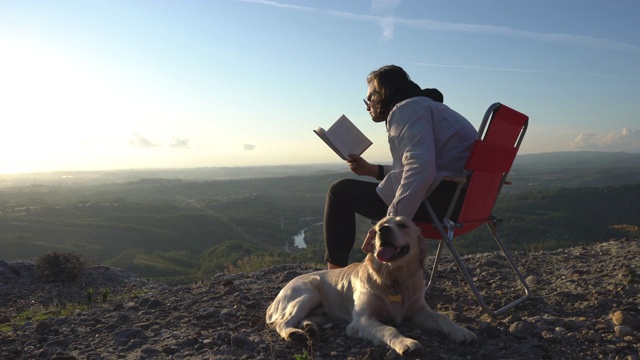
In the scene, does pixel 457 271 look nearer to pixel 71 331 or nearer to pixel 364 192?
pixel 364 192

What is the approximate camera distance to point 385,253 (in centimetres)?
356

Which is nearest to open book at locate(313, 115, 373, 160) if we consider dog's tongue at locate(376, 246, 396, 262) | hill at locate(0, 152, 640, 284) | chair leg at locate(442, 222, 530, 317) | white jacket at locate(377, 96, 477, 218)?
white jacket at locate(377, 96, 477, 218)

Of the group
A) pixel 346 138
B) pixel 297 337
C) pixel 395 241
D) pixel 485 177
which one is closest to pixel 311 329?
pixel 297 337

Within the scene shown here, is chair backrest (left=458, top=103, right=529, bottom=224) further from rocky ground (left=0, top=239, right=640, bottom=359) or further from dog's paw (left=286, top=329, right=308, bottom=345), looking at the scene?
dog's paw (left=286, top=329, right=308, bottom=345)

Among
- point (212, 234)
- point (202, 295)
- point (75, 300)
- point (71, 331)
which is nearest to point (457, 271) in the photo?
point (202, 295)

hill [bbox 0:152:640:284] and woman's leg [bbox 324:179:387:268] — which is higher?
woman's leg [bbox 324:179:387:268]

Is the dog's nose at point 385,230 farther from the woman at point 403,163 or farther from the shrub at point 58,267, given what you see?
the shrub at point 58,267

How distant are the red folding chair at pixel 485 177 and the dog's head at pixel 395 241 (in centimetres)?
35

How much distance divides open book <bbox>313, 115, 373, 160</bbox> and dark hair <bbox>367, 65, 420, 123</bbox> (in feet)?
1.08

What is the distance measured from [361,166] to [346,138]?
32 centimetres

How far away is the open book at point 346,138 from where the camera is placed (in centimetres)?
433

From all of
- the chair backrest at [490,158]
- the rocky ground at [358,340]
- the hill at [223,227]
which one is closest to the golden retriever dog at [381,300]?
the rocky ground at [358,340]

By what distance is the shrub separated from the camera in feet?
27.9

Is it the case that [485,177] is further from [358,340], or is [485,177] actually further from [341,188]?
[358,340]
